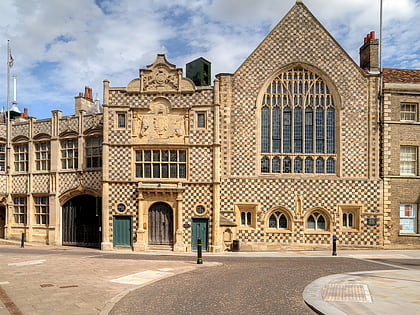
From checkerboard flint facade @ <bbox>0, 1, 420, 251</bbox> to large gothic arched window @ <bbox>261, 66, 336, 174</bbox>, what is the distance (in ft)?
0.48

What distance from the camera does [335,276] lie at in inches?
502

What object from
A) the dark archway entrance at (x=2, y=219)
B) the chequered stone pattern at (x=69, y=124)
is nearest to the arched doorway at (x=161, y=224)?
the chequered stone pattern at (x=69, y=124)

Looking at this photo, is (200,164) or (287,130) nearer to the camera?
(200,164)

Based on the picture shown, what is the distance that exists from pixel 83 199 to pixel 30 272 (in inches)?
416

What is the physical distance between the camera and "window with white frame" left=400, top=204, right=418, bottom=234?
22.2m

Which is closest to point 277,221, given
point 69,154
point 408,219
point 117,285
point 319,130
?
point 319,130

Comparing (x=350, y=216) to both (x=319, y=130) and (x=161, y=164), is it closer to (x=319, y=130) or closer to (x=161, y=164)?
(x=319, y=130)

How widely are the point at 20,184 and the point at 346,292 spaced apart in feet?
79.9

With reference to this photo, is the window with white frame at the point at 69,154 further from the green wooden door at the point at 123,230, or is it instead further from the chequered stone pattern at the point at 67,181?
the green wooden door at the point at 123,230

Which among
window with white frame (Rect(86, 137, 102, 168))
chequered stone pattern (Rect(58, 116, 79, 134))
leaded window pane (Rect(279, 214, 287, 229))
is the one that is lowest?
leaded window pane (Rect(279, 214, 287, 229))

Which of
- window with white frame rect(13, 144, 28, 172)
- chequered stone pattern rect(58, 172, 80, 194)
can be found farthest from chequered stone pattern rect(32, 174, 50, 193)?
window with white frame rect(13, 144, 28, 172)

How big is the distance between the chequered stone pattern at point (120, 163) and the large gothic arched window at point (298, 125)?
8662 millimetres

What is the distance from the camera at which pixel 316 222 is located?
2188cm

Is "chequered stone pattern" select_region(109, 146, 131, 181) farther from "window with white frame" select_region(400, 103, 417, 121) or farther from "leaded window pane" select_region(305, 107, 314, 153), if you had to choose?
"window with white frame" select_region(400, 103, 417, 121)
